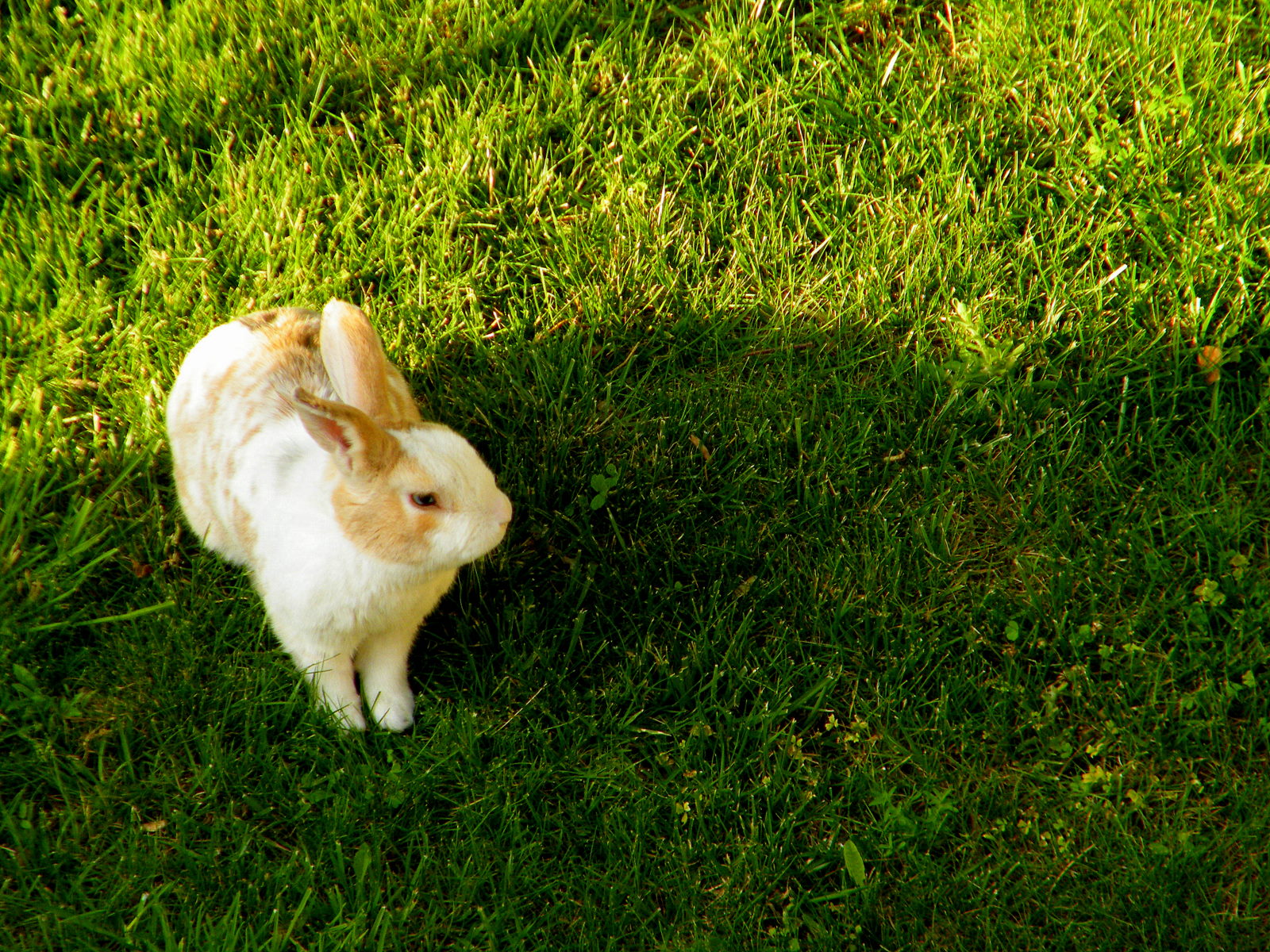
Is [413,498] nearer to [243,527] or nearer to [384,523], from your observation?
[384,523]

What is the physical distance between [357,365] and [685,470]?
3.94ft

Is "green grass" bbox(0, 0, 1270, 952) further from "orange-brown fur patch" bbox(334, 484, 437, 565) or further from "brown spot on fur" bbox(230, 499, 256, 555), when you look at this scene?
"orange-brown fur patch" bbox(334, 484, 437, 565)

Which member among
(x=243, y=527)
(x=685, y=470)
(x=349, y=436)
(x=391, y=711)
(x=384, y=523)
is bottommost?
(x=391, y=711)

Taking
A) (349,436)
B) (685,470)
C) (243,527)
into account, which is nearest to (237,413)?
(243,527)

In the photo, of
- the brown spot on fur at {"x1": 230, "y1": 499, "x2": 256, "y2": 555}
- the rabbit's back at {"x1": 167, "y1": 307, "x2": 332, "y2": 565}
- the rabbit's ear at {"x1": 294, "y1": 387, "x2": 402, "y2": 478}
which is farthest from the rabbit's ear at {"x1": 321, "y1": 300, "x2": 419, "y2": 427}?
the brown spot on fur at {"x1": 230, "y1": 499, "x2": 256, "y2": 555}

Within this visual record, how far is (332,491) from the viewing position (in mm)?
2885

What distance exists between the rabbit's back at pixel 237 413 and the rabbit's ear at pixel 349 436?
29 centimetres

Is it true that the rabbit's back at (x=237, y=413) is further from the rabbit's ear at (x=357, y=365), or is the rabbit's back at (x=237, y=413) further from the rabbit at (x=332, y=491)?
the rabbit's ear at (x=357, y=365)

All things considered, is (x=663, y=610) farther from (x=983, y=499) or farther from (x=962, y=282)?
(x=962, y=282)

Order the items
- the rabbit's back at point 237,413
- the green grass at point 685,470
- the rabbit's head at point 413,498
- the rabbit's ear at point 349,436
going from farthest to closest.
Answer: the rabbit's back at point 237,413, the green grass at point 685,470, the rabbit's head at point 413,498, the rabbit's ear at point 349,436

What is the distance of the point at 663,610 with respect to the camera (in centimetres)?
346

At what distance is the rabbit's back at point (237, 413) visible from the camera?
3.11 metres

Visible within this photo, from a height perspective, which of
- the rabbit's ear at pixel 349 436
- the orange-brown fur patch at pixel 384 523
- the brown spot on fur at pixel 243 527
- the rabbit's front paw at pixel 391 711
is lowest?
the rabbit's front paw at pixel 391 711

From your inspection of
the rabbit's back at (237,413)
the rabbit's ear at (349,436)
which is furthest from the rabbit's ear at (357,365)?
the rabbit's back at (237,413)
